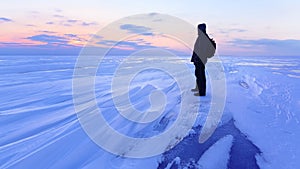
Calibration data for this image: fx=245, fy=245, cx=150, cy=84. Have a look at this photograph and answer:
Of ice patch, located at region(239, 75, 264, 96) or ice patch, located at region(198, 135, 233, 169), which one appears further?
ice patch, located at region(239, 75, 264, 96)

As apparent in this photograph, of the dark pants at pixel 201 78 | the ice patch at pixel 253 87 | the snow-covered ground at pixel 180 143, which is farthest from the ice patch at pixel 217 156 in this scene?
the ice patch at pixel 253 87

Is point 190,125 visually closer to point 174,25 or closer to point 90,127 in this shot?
point 90,127

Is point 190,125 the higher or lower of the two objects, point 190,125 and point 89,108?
the higher

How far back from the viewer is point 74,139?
12.6 feet

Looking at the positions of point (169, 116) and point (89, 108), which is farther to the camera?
point (89, 108)

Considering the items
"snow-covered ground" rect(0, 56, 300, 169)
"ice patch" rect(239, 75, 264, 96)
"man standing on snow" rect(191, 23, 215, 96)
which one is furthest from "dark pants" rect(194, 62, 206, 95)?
"ice patch" rect(239, 75, 264, 96)

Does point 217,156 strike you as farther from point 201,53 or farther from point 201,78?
point 201,53

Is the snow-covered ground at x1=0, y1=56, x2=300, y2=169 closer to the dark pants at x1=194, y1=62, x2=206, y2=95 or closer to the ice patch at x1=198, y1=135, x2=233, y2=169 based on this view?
the ice patch at x1=198, y1=135, x2=233, y2=169

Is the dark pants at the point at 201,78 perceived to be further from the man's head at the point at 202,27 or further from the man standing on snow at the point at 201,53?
the man's head at the point at 202,27

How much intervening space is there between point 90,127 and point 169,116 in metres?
1.42

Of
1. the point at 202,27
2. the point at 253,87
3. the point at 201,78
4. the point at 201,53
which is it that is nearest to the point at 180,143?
the point at 201,78

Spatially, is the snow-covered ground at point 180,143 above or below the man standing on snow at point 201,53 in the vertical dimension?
below

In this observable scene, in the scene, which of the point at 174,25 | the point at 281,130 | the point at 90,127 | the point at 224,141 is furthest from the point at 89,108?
the point at 281,130

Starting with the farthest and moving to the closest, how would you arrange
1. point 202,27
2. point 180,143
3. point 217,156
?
point 202,27 → point 180,143 → point 217,156
